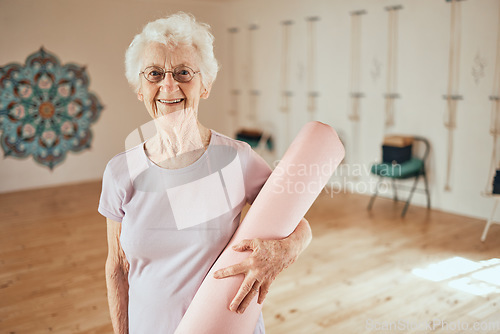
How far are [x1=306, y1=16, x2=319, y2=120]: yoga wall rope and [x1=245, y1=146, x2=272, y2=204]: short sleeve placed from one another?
531cm

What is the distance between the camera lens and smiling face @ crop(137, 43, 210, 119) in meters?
1.04

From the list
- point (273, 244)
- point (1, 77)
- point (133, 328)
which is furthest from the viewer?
point (1, 77)

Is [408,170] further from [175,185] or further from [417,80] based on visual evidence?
[175,185]

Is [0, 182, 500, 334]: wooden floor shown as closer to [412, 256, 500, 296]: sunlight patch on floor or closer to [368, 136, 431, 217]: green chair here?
[412, 256, 500, 296]: sunlight patch on floor

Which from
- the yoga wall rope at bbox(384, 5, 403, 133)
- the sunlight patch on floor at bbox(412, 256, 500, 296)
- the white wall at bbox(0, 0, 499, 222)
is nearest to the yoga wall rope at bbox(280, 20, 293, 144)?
the white wall at bbox(0, 0, 499, 222)

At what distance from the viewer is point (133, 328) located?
3.85ft

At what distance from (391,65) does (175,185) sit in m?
4.77

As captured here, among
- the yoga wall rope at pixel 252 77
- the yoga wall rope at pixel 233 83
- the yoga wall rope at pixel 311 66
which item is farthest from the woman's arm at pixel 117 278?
the yoga wall rope at pixel 233 83

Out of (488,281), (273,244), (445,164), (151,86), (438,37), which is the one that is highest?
(438,37)

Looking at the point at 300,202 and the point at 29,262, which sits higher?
the point at 300,202

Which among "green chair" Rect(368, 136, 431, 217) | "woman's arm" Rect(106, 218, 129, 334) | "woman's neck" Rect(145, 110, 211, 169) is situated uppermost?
"woman's neck" Rect(145, 110, 211, 169)

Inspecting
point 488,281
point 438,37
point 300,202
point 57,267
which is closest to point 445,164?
point 438,37

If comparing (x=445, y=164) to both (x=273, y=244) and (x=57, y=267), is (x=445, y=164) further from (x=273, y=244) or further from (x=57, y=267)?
(x=273, y=244)

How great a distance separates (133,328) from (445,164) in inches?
179
